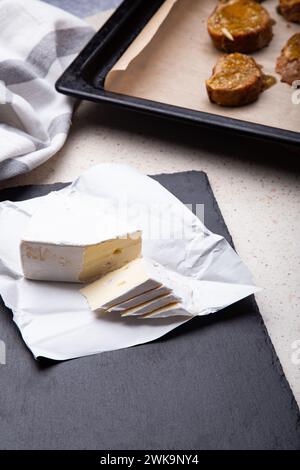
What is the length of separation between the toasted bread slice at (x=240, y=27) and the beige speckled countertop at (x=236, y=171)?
0.25 meters

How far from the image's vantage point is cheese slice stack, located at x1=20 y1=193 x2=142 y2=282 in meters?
1.14

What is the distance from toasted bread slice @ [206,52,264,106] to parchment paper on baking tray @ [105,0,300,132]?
0.02 m

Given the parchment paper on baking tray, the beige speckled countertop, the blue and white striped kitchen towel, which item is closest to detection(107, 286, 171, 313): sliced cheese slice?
the beige speckled countertop

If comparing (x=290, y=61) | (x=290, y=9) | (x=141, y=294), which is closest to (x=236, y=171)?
(x=290, y=61)

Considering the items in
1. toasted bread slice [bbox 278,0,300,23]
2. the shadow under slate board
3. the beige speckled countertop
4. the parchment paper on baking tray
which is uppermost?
toasted bread slice [bbox 278,0,300,23]

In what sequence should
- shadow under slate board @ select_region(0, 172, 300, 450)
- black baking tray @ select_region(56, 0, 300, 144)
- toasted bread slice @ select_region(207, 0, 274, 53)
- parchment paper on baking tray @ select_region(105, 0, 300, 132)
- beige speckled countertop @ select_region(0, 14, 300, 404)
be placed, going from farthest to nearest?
toasted bread slice @ select_region(207, 0, 274, 53)
parchment paper on baking tray @ select_region(105, 0, 300, 132)
black baking tray @ select_region(56, 0, 300, 144)
beige speckled countertop @ select_region(0, 14, 300, 404)
shadow under slate board @ select_region(0, 172, 300, 450)

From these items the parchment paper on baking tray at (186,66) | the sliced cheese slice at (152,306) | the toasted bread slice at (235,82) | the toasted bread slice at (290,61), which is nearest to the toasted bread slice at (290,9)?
the parchment paper on baking tray at (186,66)

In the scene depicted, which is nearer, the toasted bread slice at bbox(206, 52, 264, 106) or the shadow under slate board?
the shadow under slate board

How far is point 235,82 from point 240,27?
21 cm

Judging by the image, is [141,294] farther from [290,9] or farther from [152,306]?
[290,9]

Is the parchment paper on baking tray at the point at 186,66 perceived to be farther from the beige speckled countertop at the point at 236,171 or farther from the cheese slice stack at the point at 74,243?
the cheese slice stack at the point at 74,243

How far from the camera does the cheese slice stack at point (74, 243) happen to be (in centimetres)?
114

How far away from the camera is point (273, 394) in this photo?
1.04 m

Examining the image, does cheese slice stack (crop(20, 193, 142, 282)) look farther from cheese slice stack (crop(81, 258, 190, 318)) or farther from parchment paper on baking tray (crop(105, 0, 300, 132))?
parchment paper on baking tray (crop(105, 0, 300, 132))
